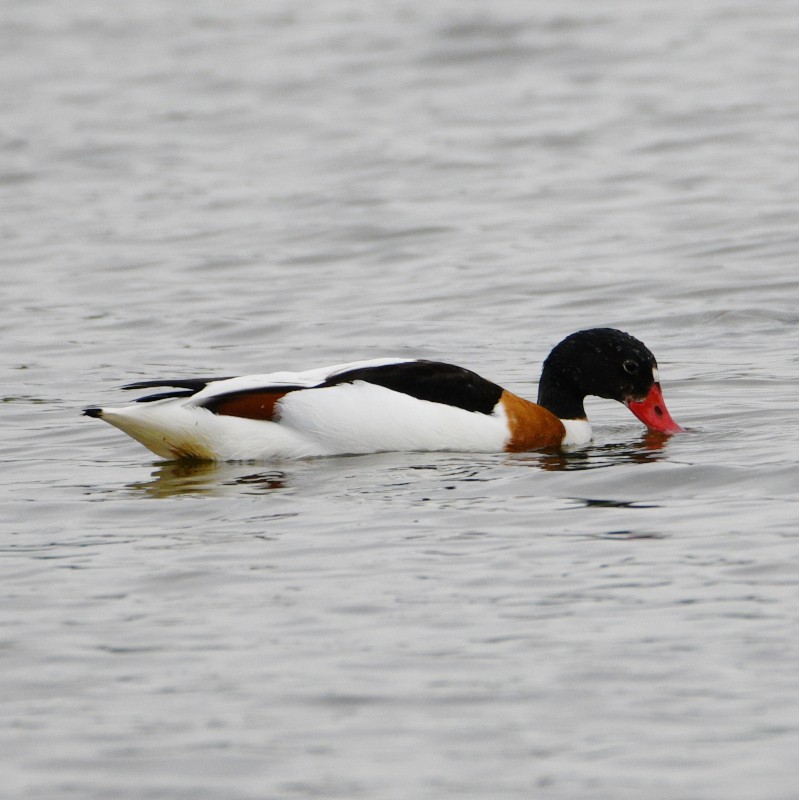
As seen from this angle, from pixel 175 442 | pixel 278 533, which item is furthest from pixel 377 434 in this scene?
pixel 278 533

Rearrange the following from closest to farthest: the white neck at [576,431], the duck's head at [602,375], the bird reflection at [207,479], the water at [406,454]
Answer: the water at [406,454] < the bird reflection at [207,479] < the white neck at [576,431] < the duck's head at [602,375]

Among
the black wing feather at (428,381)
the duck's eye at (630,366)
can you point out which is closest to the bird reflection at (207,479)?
the black wing feather at (428,381)

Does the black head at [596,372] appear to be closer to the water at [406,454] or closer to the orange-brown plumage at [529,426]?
the orange-brown plumage at [529,426]

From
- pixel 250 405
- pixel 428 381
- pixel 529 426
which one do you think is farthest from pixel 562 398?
pixel 250 405

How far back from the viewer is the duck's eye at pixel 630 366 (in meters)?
9.61

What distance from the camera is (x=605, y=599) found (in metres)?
6.12

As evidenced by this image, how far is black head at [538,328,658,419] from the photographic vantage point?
9.60 m

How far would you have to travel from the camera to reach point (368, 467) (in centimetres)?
869

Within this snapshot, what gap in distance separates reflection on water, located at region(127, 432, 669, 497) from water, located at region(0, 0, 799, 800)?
38mm

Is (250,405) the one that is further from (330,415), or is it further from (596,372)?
(596,372)

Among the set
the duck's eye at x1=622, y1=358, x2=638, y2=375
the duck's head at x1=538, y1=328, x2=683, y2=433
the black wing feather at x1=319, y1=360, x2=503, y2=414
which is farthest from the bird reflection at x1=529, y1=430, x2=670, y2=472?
the black wing feather at x1=319, y1=360, x2=503, y2=414

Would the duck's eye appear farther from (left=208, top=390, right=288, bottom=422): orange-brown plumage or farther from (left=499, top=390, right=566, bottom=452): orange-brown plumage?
(left=208, top=390, right=288, bottom=422): orange-brown plumage

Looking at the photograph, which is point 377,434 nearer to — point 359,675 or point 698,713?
point 359,675

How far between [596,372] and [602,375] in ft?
0.12
